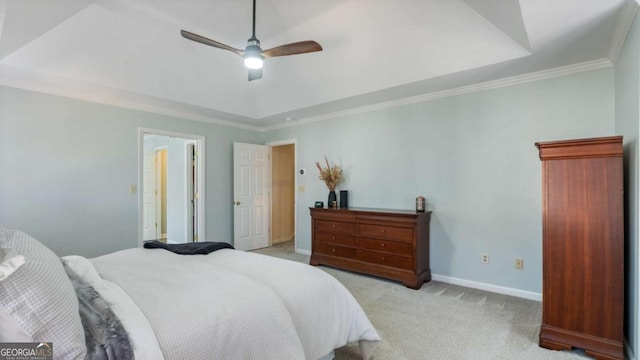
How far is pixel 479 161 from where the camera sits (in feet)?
11.9

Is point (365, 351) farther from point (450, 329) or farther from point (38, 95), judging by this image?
point (38, 95)

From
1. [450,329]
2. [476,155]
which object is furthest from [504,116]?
[450,329]

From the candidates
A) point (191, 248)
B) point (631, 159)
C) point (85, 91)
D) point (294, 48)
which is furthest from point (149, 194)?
point (631, 159)

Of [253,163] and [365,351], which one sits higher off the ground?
[253,163]

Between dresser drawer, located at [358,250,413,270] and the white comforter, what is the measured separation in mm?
1762

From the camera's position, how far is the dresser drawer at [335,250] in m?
4.20

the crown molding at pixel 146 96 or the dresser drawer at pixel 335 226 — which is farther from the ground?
the crown molding at pixel 146 96

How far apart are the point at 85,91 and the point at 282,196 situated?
12.4 feet

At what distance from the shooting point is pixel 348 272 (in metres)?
4.27

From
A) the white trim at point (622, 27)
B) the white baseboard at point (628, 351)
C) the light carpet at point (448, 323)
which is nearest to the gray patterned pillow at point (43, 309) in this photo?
the light carpet at point (448, 323)

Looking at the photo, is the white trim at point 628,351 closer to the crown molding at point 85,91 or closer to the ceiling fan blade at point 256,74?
the ceiling fan blade at point 256,74

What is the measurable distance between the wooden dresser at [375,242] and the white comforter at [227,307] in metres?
1.78

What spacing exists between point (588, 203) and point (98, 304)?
310 centimetres

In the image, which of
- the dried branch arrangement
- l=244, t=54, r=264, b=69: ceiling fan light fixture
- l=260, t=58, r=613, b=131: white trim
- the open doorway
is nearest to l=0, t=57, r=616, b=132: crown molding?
l=260, t=58, r=613, b=131: white trim
